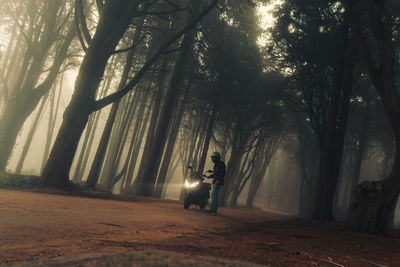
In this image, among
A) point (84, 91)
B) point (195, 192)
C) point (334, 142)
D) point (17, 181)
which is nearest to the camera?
point (17, 181)

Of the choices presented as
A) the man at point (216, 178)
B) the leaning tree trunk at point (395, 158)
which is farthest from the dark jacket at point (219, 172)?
the leaning tree trunk at point (395, 158)

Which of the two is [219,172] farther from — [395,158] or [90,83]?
[90,83]

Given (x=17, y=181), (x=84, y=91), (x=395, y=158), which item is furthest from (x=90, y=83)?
(x=395, y=158)

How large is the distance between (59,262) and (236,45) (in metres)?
18.5

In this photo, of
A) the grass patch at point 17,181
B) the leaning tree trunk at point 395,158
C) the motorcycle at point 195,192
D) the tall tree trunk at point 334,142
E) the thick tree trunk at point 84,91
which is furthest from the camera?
the tall tree trunk at point 334,142

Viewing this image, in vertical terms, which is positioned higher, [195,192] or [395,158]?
[395,158]

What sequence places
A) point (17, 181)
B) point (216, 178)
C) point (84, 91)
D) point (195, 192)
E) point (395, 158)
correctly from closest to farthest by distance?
point (395, 158) < point (17, 181) < point (84, 91) < point (216, 178) < point (195, 192)

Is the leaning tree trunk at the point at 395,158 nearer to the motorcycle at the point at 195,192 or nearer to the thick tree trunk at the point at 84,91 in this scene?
the motorcycle at the point at 195,192

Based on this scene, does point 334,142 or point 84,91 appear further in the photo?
point 334,142

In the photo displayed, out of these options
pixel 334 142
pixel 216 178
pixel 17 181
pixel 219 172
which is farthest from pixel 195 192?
pixel 334 142

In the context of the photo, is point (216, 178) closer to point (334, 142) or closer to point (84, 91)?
point (84, 91)

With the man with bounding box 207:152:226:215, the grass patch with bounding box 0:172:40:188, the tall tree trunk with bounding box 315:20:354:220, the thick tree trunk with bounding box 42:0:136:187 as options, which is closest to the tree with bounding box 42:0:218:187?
the thick tree trunk with bounding box 42:0:136:187

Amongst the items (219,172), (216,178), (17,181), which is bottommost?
(17,181)

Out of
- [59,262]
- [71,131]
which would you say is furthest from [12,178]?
[59,262]
